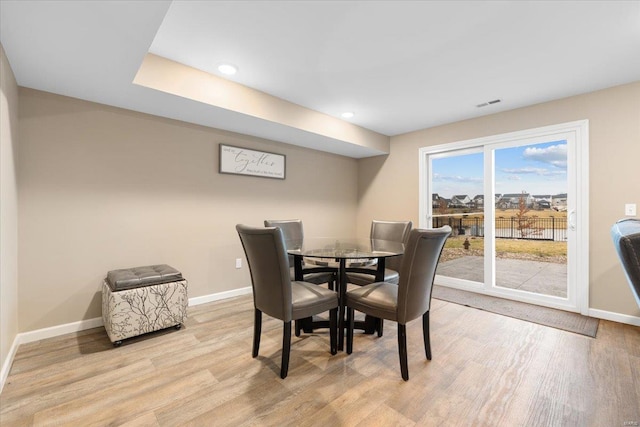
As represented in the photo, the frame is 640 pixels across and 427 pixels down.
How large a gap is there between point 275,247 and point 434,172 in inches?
133

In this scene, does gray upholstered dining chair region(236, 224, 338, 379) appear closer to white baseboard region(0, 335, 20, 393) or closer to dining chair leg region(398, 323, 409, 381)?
dining chair leg region(398, 323, 409, 381)

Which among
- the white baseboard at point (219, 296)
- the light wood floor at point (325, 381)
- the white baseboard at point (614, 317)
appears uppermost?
the white baseboard at point (219, 296)

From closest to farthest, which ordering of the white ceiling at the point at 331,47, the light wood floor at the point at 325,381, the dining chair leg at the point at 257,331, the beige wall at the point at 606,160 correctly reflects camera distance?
the light wood floor at the point at 325,381 → the white ceiling at the point at 331,47 → the dining chair leg at the point at 257,331 → the beige wall at the point at 606,160

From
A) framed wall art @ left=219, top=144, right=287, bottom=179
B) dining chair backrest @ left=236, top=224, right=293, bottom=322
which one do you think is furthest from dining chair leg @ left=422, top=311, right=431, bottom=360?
framed wall art @ left=219, top=144, right=287, bottom=179

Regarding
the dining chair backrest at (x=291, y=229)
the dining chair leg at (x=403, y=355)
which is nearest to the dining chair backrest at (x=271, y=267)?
the dining chair leg at (x=403, y=355)

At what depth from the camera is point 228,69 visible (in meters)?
2.43

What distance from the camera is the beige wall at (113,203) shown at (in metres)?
2.29

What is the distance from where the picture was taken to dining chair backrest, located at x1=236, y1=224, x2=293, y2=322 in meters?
1.73

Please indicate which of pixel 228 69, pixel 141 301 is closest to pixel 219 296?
pixel 141 301

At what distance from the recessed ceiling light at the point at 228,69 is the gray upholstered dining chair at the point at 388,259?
2134 mm

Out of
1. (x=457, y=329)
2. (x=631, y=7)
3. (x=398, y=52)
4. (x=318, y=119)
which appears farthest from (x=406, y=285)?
(x=318, y=119)

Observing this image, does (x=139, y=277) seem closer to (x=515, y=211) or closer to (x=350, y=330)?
(x=350, y=330)

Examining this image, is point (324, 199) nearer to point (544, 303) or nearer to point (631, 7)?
point (544, 303)

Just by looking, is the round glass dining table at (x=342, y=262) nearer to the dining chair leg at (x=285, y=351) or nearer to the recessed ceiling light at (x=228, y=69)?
the dining chair leg at (x=285, y=351)
